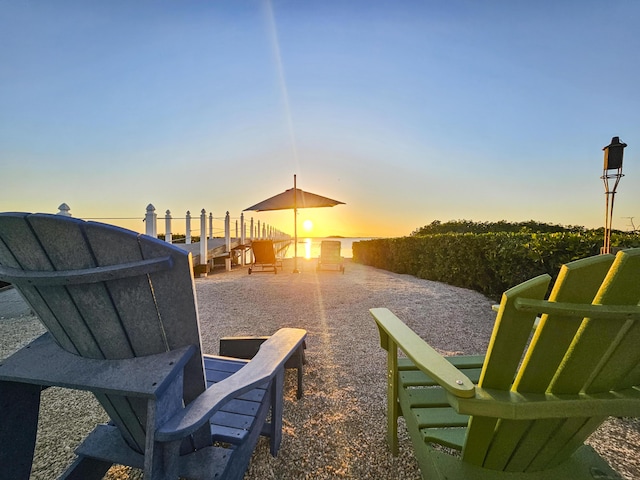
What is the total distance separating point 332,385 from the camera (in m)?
2.55

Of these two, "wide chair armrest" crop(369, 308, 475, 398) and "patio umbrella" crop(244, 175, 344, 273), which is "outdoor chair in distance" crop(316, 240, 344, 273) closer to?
"patio umbrella" crop(244, 175, 344, 273)

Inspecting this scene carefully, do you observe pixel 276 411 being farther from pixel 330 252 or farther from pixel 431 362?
pixel 330 252

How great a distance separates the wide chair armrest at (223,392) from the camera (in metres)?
0.86

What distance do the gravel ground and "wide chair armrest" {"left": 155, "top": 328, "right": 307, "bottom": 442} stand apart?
74cm

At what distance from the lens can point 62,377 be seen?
3.05ft

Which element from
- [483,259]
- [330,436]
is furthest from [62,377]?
[483,259]

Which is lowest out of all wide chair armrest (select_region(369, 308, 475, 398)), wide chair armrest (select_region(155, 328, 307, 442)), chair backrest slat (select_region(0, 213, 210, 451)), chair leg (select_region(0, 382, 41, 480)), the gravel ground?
the gravel ground

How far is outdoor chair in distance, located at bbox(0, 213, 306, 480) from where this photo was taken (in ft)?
2.72

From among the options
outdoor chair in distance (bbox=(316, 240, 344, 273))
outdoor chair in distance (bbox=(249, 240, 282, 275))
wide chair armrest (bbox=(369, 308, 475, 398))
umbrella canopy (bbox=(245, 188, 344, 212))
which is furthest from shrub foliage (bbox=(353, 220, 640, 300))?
outdoor chair in distance (bbox=(249, 240, 282, 275))

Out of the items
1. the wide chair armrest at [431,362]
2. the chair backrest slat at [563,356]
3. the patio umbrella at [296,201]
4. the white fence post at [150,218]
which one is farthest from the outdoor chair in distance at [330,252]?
the chair backrest slat at [563,356]

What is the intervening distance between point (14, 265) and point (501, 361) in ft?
5.12

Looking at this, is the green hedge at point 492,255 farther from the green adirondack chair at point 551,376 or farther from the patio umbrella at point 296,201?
the green adirondack chair at point 551,376

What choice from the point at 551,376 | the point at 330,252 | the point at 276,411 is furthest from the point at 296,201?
the point at 551,376

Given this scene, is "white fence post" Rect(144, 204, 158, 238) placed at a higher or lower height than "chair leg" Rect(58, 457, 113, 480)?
higher
